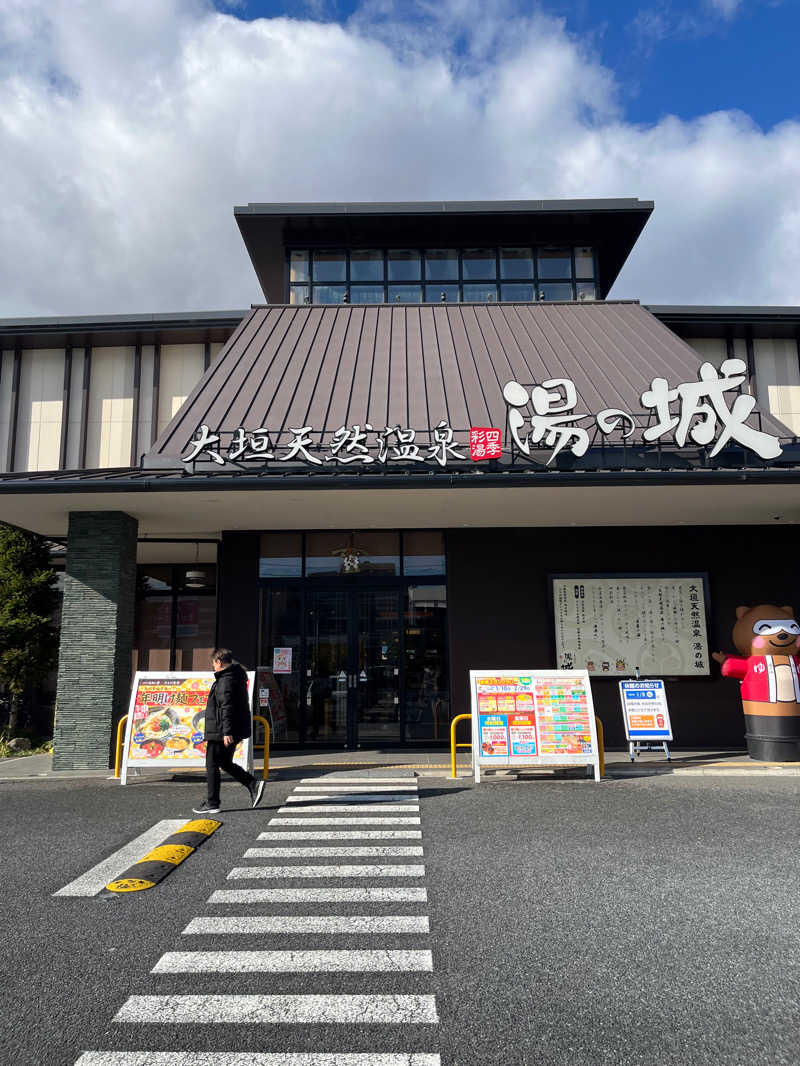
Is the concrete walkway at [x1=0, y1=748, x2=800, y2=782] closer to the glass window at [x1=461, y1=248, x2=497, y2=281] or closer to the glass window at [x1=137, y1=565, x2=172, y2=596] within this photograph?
the glass window at [x1=137, y1=565, x2=172, y2=596]

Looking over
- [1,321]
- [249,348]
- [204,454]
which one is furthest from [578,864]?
[1,321]

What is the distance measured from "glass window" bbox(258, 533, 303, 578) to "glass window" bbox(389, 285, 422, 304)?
31.1ft

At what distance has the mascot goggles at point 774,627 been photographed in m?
11.7

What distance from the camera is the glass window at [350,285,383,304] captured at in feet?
68.4

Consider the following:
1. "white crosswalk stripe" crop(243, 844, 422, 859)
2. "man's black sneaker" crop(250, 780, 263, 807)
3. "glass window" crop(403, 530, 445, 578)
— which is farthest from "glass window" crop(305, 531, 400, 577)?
"white crosswalk stripe" crop(243, 844, 422, 859)

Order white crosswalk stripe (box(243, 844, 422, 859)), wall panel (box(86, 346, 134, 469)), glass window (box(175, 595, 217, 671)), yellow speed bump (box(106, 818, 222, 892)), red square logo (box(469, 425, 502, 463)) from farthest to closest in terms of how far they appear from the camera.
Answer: wall panel (box(86, 346, 134, 469)) → glass window (box(175, 595, 217, 671)) → red square logo (box(469, 425, 502, 463)) → white crosswalk stripe (box(243, 844, 422, 859)) → yellow speed bump (box(106, 818, 222, 892))

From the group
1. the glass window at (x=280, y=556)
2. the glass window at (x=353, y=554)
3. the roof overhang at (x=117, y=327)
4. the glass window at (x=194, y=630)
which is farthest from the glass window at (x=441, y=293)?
the glass window at (x=194, y=630)

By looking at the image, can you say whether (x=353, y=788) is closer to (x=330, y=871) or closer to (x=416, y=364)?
(x=330, y=871)

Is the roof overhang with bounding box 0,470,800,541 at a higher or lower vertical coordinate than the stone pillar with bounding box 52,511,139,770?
higher

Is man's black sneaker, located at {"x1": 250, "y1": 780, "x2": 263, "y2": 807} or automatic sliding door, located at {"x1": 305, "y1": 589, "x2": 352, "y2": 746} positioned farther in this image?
automatic sliding door, located at {"x1": 305, "y1": 589, "x2": 352, "y2": 746}

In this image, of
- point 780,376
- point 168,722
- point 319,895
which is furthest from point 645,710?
point 780,376

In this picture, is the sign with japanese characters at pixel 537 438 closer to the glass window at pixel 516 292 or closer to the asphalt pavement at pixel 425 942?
the asphalt pavement at pixel 425 942

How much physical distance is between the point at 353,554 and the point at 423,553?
1.39 m

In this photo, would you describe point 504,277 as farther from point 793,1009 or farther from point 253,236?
point 793,1009
